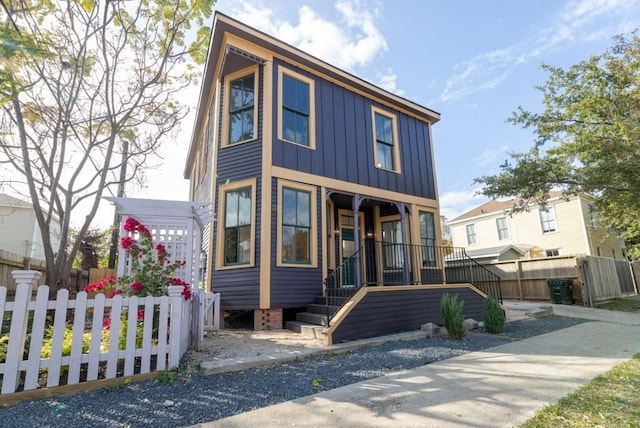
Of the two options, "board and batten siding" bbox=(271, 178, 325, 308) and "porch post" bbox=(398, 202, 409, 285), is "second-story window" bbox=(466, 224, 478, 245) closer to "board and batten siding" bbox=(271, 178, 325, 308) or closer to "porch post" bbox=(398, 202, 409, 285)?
"porch post" bbox=(398, 202, 409, 285)

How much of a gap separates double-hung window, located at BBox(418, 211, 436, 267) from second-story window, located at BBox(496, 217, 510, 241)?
577 inches

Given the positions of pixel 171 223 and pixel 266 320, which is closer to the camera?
pixel 171 223

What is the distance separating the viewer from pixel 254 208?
732 centimetres

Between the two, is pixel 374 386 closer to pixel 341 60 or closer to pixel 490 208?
pixel 341 60

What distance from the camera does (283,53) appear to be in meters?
8.20

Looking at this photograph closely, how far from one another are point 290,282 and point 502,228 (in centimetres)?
2012

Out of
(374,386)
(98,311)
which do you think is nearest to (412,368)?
(374,386)

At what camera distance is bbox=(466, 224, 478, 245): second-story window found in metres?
23.8

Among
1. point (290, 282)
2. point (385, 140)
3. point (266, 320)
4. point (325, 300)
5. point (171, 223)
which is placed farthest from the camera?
point (385, 140)

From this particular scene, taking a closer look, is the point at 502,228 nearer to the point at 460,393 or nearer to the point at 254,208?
the point at 254,208

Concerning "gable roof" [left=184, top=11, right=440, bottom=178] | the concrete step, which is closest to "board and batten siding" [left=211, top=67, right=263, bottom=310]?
"gable roof" [left=184, top=11, right=440, bottom=178]

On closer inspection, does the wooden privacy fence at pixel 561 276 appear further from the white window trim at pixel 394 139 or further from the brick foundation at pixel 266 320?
the brick foundation at pixel 266 320

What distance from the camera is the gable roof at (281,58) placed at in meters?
7.50

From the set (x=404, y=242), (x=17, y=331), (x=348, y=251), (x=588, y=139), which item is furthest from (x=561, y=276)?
(x=17, y=331)
